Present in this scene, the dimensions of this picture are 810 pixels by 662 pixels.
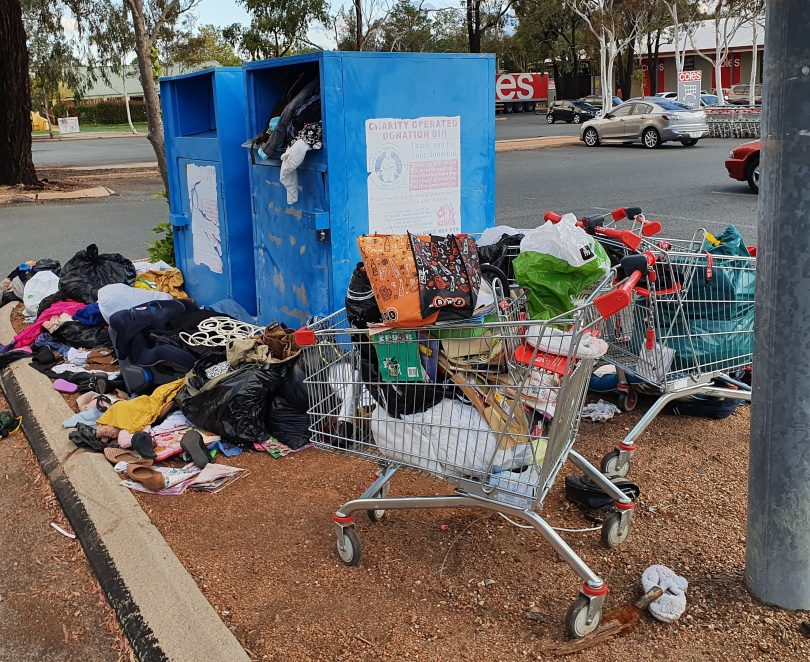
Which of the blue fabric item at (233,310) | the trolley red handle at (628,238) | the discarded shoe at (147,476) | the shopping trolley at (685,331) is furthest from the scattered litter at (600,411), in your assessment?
the blue fabric item at (233,310)

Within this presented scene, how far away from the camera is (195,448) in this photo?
4.44 m

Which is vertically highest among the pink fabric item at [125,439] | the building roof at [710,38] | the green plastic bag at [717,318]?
the building roof at [710,38]

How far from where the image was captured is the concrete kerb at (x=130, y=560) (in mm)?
2943

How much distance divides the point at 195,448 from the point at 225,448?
19 centimetres

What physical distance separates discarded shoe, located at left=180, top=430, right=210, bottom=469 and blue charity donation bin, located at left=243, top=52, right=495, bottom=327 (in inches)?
45.1

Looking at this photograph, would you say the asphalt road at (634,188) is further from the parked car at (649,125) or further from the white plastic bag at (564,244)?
the white plastic bag at (564,244)

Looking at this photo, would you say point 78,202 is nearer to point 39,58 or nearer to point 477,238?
point 477,238

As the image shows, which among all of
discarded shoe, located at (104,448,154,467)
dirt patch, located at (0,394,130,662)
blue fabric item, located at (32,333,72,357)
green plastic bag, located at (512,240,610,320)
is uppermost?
green plastic bag, located at (512,240,610,320)

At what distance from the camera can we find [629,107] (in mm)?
26000

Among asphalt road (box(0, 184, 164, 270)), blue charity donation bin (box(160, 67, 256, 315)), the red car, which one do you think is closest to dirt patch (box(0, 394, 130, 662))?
blue charity donation bin (box(160, 67, 256, 315))

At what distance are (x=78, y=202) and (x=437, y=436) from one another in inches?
613

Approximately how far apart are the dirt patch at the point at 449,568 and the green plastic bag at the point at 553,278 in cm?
95

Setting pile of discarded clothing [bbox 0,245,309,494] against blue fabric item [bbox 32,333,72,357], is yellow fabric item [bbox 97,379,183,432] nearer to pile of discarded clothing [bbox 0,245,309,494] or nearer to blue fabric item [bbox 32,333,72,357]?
pile of discarded clothing [bbox 0,245,309,494]

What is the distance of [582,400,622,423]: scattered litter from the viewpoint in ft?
15.7
